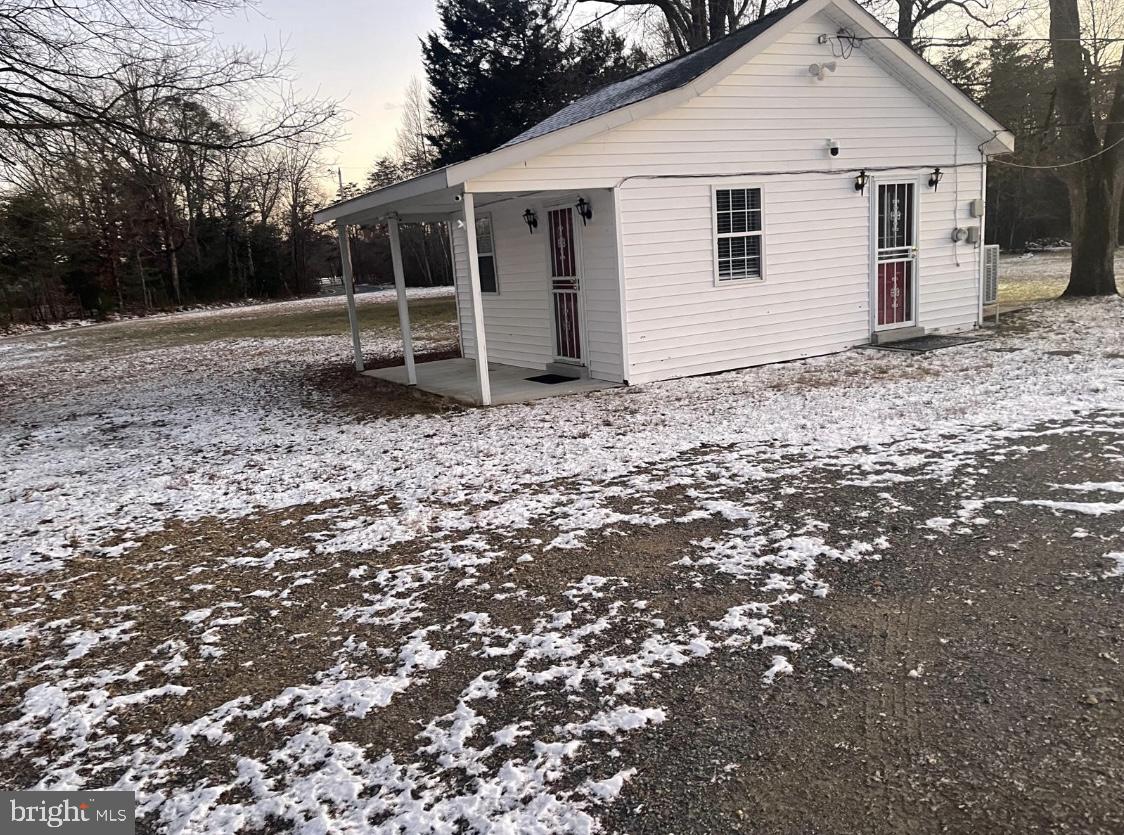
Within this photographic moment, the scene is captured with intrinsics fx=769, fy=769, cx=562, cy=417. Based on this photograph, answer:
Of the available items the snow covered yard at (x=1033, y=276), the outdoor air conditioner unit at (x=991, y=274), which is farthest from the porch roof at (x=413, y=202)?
the snow covered yard at (x=1033, y=276)

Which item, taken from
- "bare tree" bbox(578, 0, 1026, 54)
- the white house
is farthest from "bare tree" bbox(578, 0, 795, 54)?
the white house

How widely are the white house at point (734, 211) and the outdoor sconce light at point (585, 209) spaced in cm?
2

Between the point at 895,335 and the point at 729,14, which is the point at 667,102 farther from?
the point at 729,14

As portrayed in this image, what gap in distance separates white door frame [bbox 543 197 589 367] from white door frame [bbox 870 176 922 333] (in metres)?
4.06

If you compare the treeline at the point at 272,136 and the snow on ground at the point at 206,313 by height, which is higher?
the treeline at the point at 272,136

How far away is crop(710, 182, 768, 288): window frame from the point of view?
9164 millimetres

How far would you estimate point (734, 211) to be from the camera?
934 centimetres

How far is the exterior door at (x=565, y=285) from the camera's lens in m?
9.48

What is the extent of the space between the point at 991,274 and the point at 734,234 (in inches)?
208

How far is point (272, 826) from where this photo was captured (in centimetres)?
226

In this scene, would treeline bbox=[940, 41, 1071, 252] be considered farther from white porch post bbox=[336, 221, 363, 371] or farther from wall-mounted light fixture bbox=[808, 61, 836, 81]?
white porch post bbox=[336, 221, 363, 371]

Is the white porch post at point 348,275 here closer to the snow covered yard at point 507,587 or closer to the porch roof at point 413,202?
the porch roof at point 413,202

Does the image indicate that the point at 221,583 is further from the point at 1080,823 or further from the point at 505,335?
the point at 505,335

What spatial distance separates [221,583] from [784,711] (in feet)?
9.86
